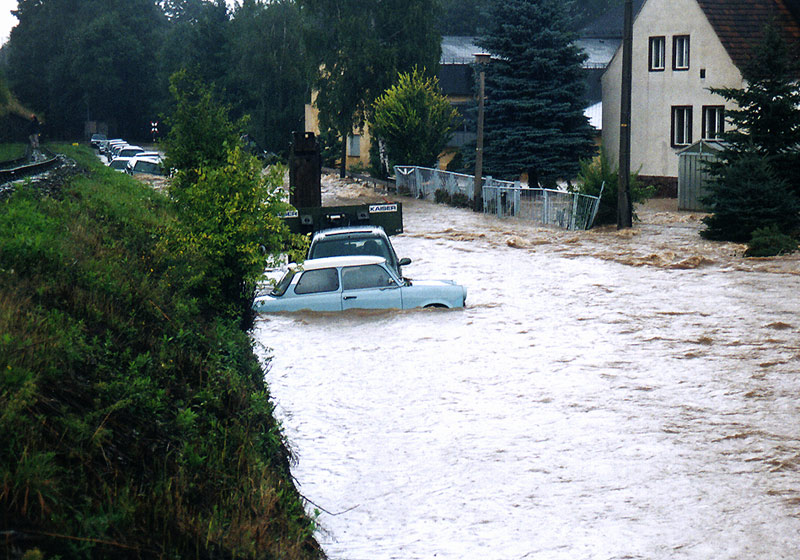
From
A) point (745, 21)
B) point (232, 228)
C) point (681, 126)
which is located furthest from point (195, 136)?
point (745, 21)

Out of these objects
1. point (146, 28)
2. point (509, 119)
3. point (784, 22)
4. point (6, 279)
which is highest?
point (146, 28)

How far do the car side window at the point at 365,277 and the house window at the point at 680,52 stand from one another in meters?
28.7

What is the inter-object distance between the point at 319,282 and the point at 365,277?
0.77 m

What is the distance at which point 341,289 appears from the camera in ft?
53.2

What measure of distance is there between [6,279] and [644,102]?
122 feet

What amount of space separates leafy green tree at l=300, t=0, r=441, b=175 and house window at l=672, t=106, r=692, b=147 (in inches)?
568

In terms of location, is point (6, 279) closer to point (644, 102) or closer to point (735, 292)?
point (735, 292)

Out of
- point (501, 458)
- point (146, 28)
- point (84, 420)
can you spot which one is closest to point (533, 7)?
point (501, 458)

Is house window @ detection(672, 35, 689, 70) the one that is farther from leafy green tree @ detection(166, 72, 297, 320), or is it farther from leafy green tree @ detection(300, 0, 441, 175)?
leafy green tree @ detection(166, 72, 297, 320)

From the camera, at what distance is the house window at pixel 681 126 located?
41.0m

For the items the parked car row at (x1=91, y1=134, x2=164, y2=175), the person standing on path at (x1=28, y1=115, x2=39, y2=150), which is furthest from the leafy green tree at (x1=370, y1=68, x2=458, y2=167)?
the person standing on path at (x1=28, y1=115, x2=39, y2=150)

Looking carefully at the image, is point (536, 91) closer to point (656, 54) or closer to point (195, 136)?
point (656, 54)

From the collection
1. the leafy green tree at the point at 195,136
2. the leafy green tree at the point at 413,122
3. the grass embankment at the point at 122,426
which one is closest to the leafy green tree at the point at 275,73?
the leafy green tree at the point at 413,122

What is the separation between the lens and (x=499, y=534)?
327 inches
